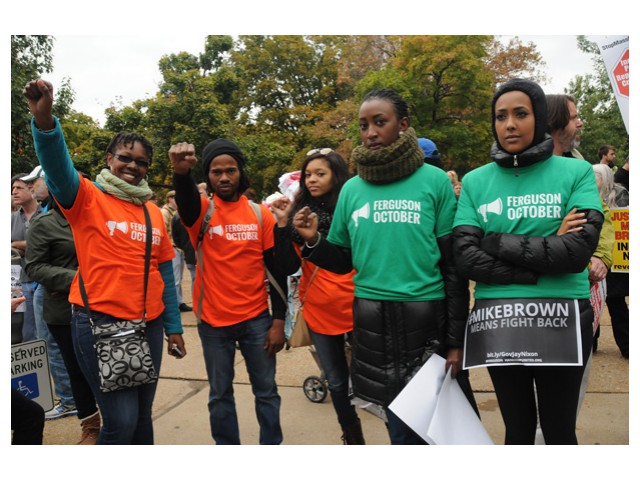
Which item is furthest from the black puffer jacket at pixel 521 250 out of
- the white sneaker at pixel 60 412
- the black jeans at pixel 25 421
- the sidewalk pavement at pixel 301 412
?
the white sneaker at pixel 60 412

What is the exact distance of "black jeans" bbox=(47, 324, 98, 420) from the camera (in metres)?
3.86

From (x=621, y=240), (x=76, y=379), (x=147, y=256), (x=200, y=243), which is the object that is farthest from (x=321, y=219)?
(x=621, y=240)

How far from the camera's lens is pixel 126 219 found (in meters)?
2.90

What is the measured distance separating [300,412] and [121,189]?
7.91ft

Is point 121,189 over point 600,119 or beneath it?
beneath

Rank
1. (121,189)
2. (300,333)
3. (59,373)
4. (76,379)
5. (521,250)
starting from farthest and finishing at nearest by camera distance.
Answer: (59,373), (76,379), (300,333), (121,189), (521,250)

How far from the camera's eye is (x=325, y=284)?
3264mm

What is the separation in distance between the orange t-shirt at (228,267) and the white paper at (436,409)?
4.01ft

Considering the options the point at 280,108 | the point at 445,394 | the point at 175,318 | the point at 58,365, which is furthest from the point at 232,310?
the point at 280,108

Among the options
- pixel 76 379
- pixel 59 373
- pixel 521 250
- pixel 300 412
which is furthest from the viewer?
pixel 59 373

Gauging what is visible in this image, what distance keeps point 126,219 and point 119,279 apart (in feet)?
1.10

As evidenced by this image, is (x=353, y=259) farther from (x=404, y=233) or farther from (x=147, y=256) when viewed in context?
(x=147, y=256)

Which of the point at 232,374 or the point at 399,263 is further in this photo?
the point at 232,374

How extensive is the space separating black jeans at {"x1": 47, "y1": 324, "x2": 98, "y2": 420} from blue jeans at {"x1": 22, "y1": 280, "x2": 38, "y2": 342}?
182 centimetres
